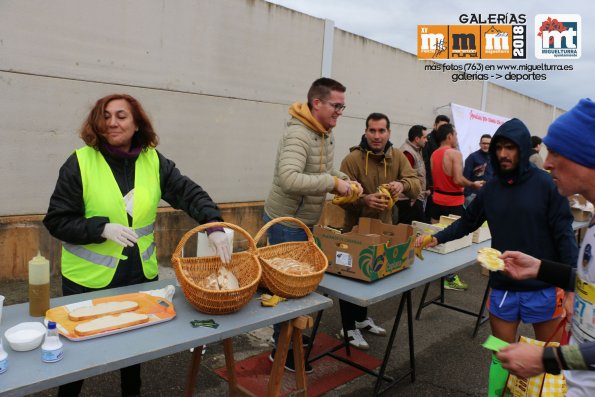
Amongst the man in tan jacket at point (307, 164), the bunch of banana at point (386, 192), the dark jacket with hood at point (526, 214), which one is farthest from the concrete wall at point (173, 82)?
the dark jacket with hood at point (526, 214)

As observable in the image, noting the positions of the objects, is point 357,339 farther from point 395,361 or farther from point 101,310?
point 101,310

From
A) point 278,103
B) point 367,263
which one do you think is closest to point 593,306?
point 367,263

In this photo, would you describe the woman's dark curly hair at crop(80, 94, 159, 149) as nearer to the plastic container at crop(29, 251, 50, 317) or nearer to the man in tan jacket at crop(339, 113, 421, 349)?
the plastic container at crop(29, 251, 50, 317)

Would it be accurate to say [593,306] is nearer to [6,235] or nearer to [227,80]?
[6,235]

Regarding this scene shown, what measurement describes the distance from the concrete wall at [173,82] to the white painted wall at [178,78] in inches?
0.4

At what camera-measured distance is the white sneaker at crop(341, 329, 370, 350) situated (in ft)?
12.2

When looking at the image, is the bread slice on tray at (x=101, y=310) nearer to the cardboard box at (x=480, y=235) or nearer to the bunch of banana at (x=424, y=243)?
the bunch of banana at (x=424, y=243)

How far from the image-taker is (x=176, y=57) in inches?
204

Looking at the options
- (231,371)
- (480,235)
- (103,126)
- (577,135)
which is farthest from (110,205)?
(480,235)

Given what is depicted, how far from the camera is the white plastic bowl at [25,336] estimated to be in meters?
1.52

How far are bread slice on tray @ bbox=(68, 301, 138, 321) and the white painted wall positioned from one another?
309cm

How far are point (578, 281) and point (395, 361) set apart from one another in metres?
2.14

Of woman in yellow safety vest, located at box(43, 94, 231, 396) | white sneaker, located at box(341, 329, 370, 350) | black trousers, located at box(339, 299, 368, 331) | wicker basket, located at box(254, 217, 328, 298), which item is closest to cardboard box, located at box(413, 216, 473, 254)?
black trousers, located at box(339, 299, 368, 331)

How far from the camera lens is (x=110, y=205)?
2070mm
